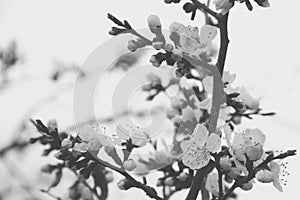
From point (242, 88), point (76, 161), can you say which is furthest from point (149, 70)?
point (76, 161)

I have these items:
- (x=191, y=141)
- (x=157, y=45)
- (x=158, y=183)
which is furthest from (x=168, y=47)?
(x=158, y=183)

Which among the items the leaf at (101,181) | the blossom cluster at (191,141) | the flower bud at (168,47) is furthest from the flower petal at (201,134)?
the leaf at (101,181)

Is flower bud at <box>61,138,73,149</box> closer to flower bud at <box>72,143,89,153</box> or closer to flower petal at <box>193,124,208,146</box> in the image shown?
flower bud at <box>72,143,89,153</box>

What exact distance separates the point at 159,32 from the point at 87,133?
152 millimetres

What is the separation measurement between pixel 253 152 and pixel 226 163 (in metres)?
0.03

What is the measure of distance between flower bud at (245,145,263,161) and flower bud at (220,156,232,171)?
0.02 meters

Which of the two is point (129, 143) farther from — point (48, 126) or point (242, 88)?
point (242, 88)

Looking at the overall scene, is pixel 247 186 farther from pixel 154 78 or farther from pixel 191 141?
pixel 154 78

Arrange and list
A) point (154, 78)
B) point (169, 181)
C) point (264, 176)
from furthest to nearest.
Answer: point (154, 78) → point (169, 181) → point (264, 176)

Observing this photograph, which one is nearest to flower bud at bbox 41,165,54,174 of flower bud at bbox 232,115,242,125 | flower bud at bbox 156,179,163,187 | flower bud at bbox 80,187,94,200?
flower bud at bbox 80,187,94,200

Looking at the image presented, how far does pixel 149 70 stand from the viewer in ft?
3.18

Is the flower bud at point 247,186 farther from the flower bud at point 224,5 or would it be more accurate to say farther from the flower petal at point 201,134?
the flower bud at point 224,5

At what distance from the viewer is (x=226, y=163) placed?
2.22 feet

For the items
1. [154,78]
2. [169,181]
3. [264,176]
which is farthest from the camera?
[154,78]
